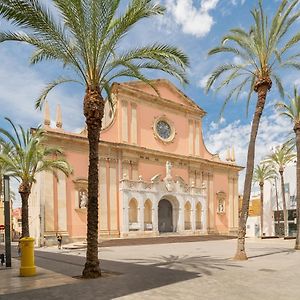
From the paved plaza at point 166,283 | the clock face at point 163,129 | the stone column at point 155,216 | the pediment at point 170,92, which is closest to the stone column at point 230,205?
the pediment at point 170,92

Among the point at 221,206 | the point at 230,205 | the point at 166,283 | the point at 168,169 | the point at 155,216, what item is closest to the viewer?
the point at 166,283

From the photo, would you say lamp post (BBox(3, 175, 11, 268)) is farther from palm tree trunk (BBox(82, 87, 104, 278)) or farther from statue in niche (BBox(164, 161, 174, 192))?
statue in niche (BBox(164, 161, 174, 192))

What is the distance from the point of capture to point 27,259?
13188mm

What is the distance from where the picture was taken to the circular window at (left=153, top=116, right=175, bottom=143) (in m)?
42.3

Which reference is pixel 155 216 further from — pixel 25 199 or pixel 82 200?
pixel 25 199

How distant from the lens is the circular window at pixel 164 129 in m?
42.3

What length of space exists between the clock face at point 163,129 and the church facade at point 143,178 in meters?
0.12

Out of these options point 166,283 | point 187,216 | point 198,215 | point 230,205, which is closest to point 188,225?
point 187,216

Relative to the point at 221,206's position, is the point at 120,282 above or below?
above

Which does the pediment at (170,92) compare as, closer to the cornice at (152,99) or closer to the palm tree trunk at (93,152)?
the cornice at (152,99)

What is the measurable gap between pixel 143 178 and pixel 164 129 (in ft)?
24.2

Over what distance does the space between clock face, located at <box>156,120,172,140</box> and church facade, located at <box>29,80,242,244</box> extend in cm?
12

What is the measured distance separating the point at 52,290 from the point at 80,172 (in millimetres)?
25004

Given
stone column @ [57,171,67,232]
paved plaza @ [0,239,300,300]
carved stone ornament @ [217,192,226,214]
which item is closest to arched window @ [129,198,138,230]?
stone column @ [57,171,67,232]
